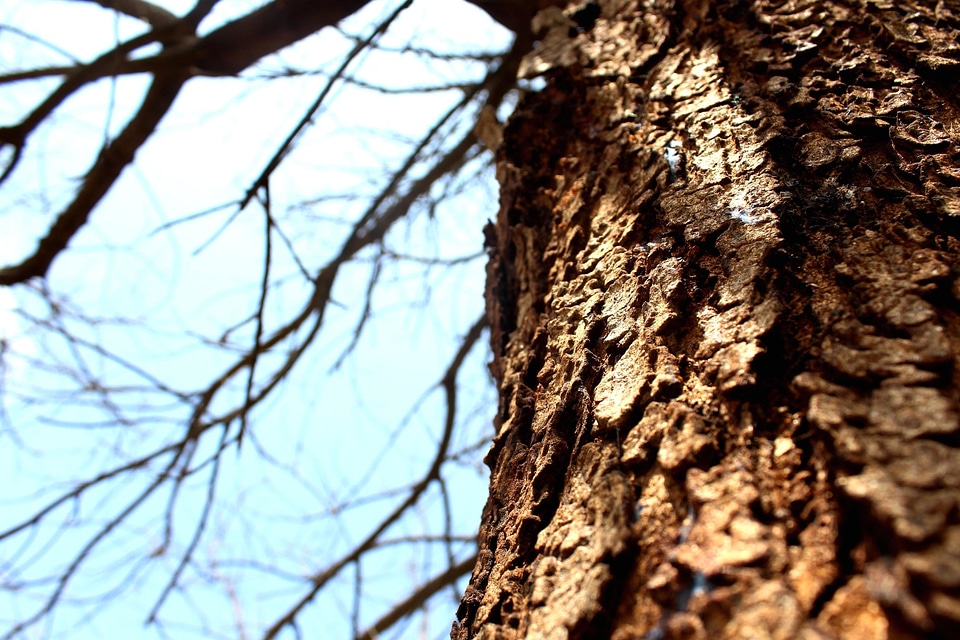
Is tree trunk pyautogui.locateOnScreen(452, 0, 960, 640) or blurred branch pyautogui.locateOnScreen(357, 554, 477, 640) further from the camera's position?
blurred branch pyautogui.locateOnScreen(357, 554, 477, 640)

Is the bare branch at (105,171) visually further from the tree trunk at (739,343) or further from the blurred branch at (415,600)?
the blurred branch at (415,600)

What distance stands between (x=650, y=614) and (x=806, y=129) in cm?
71

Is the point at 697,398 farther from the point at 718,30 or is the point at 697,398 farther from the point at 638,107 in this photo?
the point at 718,30

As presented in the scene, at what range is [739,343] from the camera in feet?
2.17

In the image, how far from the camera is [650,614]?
1.73 feet

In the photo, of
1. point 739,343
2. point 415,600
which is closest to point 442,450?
point 415,600

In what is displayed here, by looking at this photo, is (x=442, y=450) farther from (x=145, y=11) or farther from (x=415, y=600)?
(x=145, y=11)

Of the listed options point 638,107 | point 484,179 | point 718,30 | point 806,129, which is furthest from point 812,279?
point 484,179

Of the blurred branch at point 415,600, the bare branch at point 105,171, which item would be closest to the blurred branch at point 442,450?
the blurred branch at point 415,600

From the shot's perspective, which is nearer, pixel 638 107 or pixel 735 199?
pixel 735 199

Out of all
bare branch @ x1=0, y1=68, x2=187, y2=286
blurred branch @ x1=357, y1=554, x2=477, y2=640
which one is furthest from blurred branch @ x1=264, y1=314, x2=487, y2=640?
bare branch @ x1=0, y1=68, x2=187, y2=286

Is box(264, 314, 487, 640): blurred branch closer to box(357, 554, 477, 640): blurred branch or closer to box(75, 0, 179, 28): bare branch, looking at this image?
box(357, 554, 477, 640): blurred branch

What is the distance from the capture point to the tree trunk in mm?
479

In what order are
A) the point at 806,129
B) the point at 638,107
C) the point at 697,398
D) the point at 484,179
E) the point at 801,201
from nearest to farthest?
the point at 697,398 → the point at 801,201 → the point at 806,129 → the point at 638,107 → the point at 484,179
